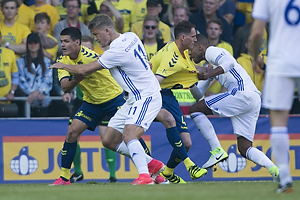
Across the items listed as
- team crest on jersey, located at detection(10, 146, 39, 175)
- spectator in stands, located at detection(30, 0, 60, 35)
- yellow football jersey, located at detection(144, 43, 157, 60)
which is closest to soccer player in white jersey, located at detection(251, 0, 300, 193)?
team crest on jersey, located at detection(10, 146, 39, 175)

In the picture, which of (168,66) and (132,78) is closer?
(132,78)

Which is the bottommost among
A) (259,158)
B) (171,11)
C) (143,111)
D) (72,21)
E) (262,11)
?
(259,158)

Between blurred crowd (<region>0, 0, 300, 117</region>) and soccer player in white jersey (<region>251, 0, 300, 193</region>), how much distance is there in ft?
20.9

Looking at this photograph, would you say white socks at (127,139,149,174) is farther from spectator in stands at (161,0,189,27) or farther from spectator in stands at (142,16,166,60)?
spectator in stands at (161,0,189,27)

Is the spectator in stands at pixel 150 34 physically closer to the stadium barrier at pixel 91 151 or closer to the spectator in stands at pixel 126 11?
the spectator in stands at pixel 126 11

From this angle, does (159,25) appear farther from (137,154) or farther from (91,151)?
(137,154)

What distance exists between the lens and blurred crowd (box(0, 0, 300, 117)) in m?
12.2

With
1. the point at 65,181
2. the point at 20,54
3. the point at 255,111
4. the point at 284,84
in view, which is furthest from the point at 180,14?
the point at 284,84

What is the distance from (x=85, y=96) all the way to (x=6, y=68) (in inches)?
123

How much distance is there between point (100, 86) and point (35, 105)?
2985 millimetres

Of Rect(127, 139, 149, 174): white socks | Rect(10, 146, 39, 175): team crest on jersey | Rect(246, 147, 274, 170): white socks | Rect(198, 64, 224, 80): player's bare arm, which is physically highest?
Rect(198, 64, 224, 80): player's bare arm

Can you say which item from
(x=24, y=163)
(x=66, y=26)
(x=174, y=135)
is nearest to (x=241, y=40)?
(x=66, y=26)

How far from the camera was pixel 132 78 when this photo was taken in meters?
8.11

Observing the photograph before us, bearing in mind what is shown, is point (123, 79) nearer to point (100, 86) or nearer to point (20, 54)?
point (100, 86)
